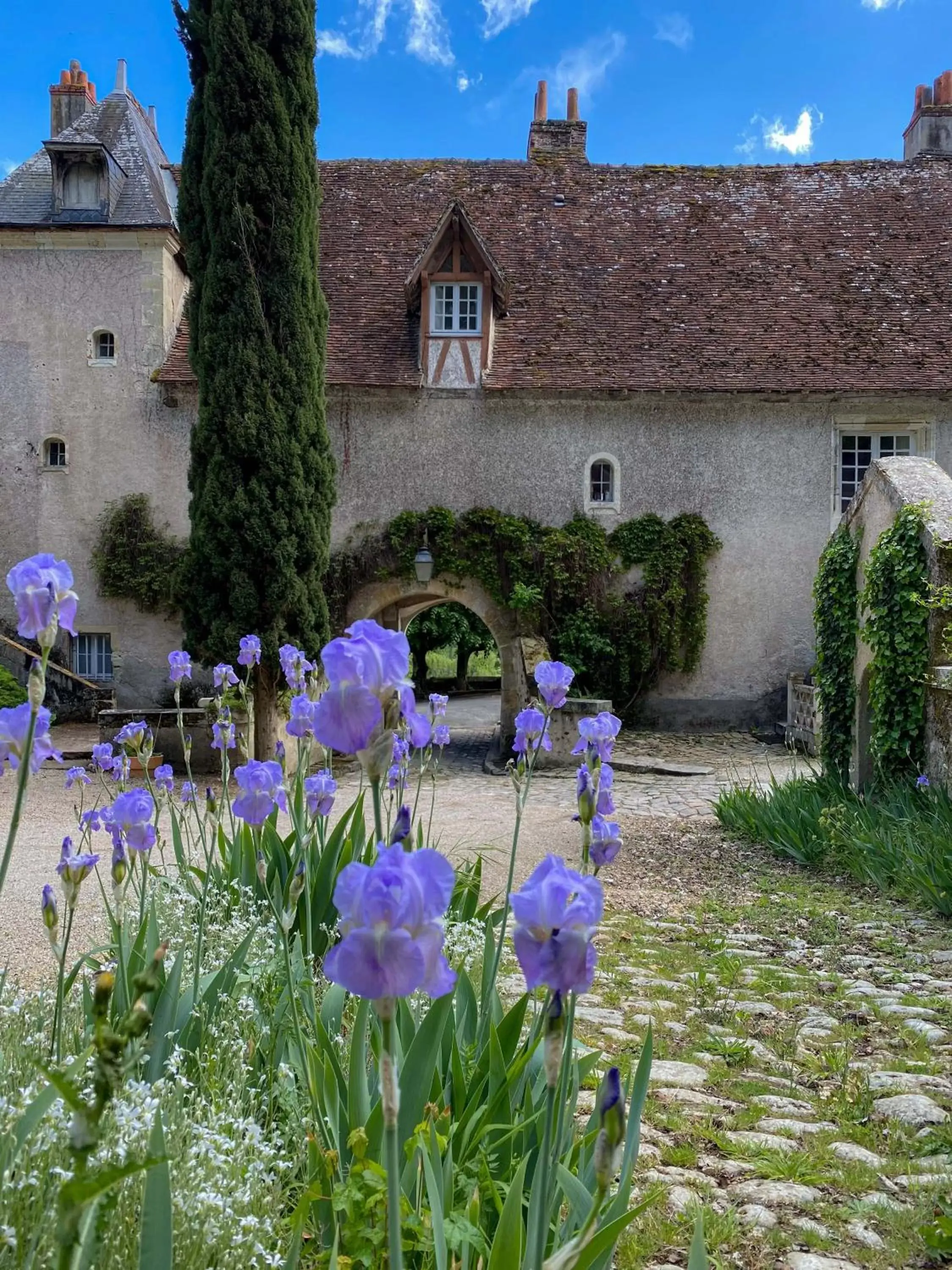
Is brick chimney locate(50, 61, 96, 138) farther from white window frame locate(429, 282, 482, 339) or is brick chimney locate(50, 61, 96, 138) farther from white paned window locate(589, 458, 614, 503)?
white paned window locate(589, 458, 614, 503)

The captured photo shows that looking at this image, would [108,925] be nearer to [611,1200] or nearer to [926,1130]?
[611,1200]

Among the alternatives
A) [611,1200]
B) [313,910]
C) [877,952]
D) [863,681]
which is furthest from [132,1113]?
[863,681]

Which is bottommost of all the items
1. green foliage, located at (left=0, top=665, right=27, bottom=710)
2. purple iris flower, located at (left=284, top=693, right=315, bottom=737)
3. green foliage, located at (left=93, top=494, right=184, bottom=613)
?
green foliage, located at (left=0, top=665, right=27, bottom=710)

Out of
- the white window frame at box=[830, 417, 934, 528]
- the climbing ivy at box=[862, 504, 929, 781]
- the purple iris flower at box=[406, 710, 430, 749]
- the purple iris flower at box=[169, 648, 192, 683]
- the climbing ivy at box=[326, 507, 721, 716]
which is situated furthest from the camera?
the white window frame at box=[830, 417, 934, 528]

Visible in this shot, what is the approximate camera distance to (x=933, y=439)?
14.4 meters

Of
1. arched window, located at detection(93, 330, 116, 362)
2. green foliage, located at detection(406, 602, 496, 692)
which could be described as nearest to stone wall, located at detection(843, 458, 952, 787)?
arched window, located at detection(93, 330, 116, 362)

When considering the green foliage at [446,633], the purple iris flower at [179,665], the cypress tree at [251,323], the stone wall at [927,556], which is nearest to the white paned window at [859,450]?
the stone wall at [927,556]

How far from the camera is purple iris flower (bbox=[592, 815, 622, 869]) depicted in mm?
1897

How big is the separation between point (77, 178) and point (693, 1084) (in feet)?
51.2

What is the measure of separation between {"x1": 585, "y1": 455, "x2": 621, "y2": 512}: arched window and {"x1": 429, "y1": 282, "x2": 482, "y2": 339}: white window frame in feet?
8.48

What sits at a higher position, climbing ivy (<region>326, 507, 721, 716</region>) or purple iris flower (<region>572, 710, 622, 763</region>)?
climbing ivy (<region>326, 507, 721, 716</region>)

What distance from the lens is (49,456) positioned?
14.8m

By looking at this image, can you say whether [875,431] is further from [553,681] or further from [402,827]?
[402,827]

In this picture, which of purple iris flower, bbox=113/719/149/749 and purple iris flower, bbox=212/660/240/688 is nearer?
purple iris flower, bbox=113/719/149/749
